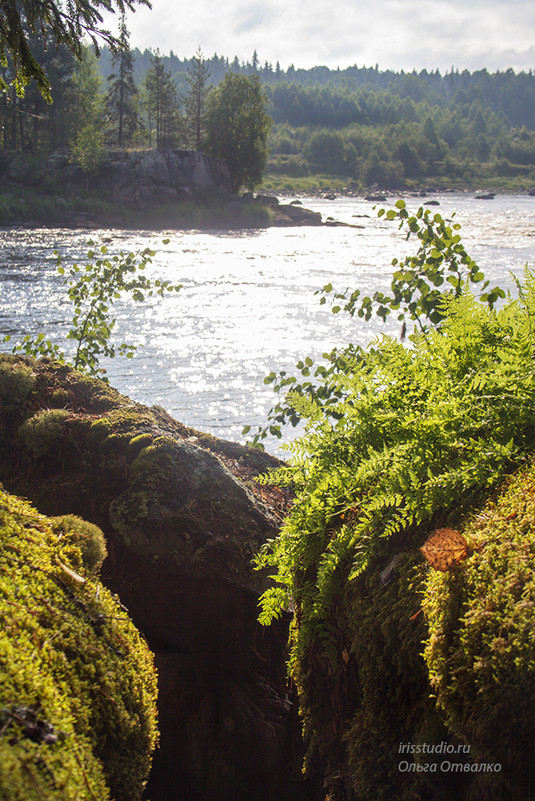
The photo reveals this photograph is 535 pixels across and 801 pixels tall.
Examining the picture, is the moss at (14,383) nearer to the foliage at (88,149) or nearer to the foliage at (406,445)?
the foliage at (406,445)

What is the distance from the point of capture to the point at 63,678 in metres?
1.66

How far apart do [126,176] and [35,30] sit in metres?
58.5

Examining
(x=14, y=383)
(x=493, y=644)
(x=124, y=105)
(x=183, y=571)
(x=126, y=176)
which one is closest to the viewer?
(x=493, y=644)

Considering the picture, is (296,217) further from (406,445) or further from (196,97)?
(406,445)

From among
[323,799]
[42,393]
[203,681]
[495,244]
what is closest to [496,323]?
[323,799]

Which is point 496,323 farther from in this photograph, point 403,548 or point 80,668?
point 80,668

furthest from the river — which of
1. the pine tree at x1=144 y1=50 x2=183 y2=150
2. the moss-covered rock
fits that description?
the pine tree at x1=144 y1=50 x2=183 y2=150

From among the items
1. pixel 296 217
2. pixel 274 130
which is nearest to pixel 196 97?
pixel 296 217

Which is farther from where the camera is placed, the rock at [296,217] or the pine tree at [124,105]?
the pine tree at [124,105]

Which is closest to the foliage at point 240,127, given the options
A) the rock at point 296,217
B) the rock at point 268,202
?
the rock at point 268,202

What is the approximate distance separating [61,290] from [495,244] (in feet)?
78.6

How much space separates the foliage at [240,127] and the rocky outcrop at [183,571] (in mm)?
68576

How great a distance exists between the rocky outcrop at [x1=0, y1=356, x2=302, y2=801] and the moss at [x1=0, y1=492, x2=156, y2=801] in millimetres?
966

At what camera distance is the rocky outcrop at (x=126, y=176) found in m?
57.1
